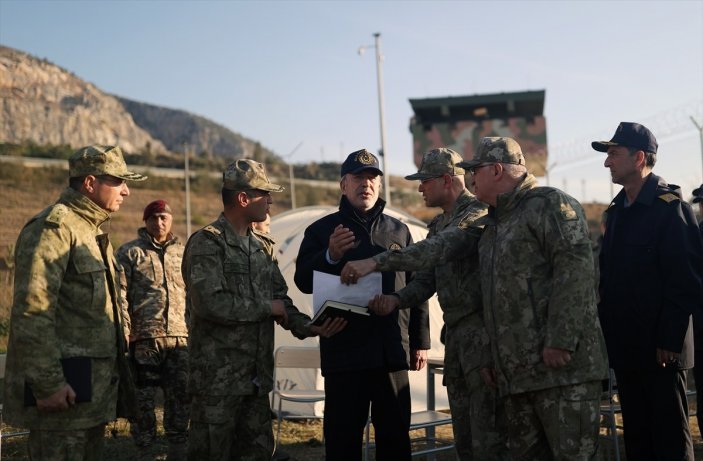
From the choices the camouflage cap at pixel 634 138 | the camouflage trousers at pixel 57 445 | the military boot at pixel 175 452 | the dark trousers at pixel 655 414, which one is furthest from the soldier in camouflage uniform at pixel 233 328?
the military boot at pixel 175 452

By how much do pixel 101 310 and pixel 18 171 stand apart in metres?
39.1

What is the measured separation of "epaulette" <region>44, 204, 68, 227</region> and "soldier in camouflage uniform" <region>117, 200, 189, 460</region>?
326cm

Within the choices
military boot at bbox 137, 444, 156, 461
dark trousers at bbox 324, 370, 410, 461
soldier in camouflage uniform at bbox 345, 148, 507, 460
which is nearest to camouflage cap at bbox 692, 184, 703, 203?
soldier in camouflage uniform at bbox 345, 148, 507, 460

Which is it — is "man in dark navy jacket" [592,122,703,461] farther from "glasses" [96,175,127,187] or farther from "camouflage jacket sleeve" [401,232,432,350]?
"glasses" [96,175,127,187]

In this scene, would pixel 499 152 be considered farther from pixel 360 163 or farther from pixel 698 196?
pixel 698 196

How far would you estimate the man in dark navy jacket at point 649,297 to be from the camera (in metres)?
4.54

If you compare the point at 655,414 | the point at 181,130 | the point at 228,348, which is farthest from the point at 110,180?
the point at 181,130

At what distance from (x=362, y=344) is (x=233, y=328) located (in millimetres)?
790

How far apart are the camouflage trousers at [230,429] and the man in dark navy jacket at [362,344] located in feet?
1.30

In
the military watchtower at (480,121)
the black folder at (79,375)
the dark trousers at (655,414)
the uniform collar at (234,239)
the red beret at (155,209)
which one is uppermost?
the military watchtower at (480,121)

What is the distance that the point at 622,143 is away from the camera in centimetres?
491

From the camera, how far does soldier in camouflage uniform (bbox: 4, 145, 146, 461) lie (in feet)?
11.8

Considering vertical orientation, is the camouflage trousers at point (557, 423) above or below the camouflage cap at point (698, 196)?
below

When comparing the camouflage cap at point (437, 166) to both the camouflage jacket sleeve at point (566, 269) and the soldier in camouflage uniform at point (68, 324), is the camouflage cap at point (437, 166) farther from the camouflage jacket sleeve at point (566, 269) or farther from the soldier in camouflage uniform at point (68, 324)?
the soldier in camouflage uniform at point (68, 324)
